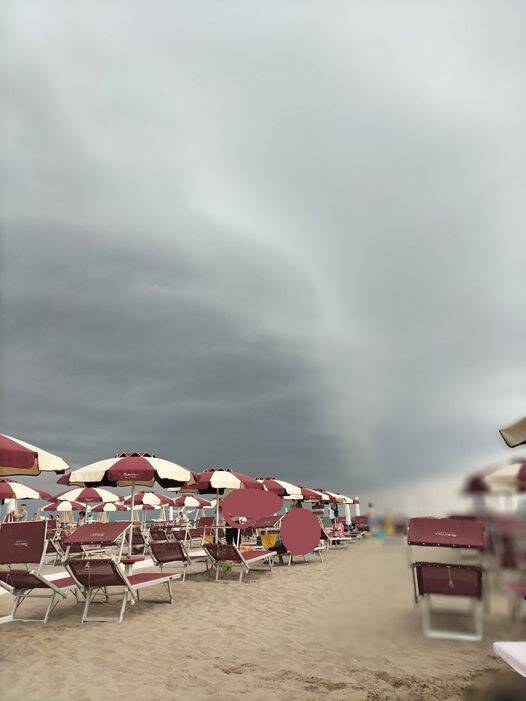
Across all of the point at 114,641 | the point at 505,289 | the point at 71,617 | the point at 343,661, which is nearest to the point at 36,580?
the point at 71,617

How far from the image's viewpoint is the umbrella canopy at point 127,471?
7918 mm

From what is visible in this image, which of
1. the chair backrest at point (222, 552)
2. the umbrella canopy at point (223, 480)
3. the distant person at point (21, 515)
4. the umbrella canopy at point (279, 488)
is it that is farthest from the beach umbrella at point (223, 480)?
the distant person at point (21, 515)

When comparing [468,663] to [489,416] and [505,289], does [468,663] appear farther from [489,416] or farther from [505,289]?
[505,289]

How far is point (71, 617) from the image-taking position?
6.30 m

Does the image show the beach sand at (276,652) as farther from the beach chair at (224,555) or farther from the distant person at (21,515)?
the distant person at (21,515)

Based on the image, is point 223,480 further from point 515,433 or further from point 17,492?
point 515,433

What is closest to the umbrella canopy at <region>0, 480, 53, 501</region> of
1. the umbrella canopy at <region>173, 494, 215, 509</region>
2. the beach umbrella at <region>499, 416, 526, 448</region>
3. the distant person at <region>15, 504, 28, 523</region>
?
the distant person at <region>15, 504, 28, 523</region>

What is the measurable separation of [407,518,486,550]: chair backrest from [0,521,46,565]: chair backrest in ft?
14.5

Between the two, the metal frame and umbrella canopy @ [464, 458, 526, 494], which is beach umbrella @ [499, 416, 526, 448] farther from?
the metal frame

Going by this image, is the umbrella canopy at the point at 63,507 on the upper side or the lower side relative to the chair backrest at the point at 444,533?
upper

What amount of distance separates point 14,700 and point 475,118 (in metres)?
Result: 7.08

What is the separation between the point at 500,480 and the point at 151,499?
1773 centimetres

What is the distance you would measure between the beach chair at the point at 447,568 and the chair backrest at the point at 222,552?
169 inches

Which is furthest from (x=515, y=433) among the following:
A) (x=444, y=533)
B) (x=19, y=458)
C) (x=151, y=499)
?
(x=151, y=499)
